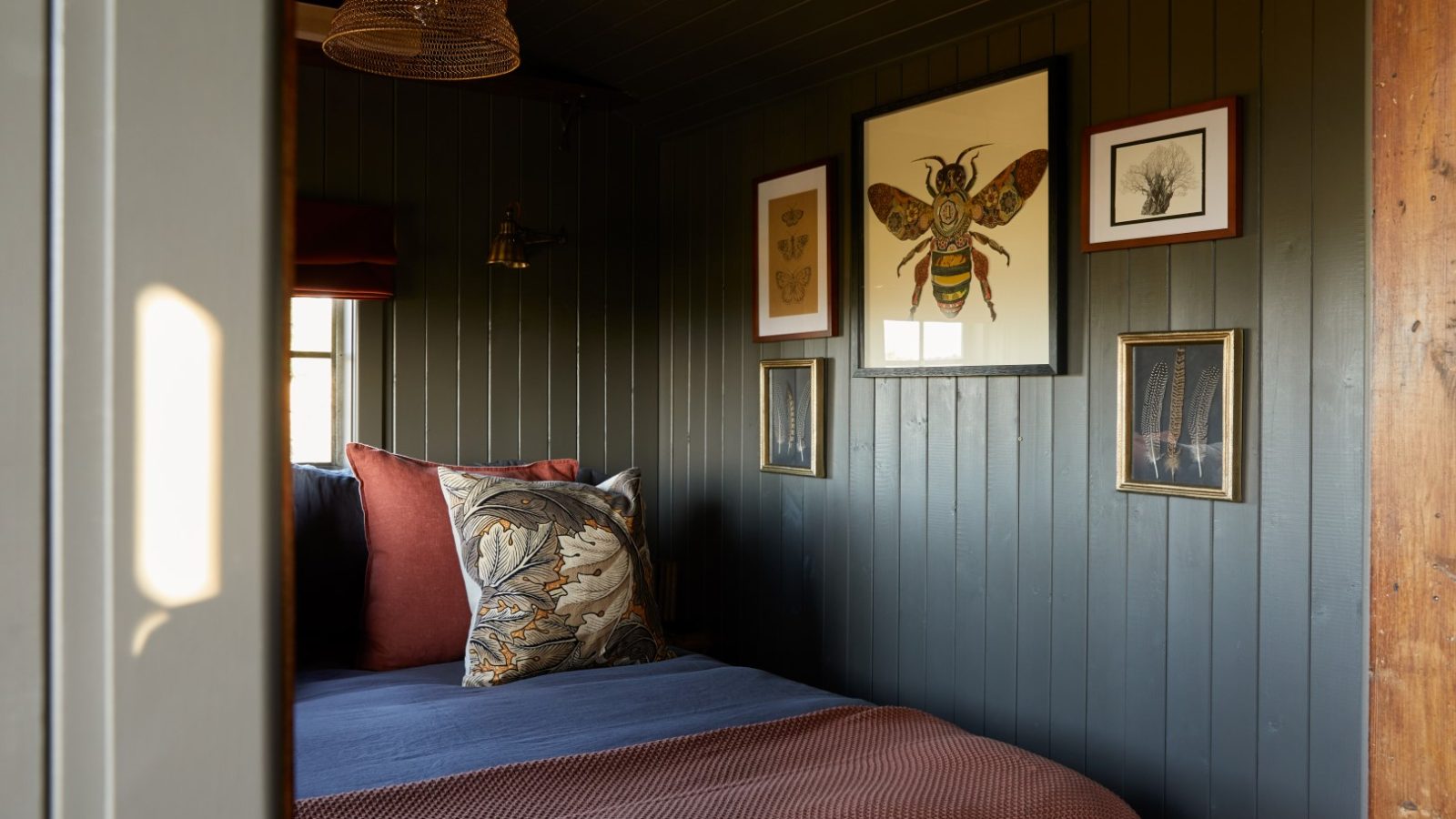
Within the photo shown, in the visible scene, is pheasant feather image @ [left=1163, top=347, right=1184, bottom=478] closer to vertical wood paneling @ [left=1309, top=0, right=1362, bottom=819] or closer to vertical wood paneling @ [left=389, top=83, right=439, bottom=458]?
vertical wood paneling @ [left=1309, top=0, right=1362, bottom=819]

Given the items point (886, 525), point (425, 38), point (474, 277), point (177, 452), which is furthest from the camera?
point (474, 277)

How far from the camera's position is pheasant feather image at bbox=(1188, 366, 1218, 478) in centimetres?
223

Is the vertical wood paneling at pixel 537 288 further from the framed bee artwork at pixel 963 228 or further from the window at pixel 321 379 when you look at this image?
the framed bee artwork at pixel 963 228

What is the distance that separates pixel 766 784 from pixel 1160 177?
152 centimetres

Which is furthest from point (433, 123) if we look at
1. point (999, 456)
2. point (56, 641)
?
point (56, 641)

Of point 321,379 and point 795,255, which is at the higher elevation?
point 795,255

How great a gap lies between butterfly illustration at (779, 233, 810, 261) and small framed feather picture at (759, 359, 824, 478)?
32 centimetres

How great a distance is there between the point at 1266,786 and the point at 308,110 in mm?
3084

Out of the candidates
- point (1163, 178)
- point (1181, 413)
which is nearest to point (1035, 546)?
point (1181, 413)

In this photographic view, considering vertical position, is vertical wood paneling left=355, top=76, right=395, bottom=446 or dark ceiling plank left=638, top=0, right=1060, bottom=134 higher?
dark ceiling plank left=638, top=0, right=1060, bottom=134

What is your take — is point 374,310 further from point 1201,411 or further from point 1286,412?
point 1286,412

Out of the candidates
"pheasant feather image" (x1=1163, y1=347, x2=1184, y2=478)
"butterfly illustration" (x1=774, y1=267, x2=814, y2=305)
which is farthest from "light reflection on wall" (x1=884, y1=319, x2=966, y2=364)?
"pheasant feather image" (x1=1163, y1=347, x2=1184, y2=478)

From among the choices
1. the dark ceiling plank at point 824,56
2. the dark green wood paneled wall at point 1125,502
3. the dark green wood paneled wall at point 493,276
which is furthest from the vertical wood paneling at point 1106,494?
the dark green wood paneled wall at point 493,276

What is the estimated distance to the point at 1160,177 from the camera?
2.32 m
